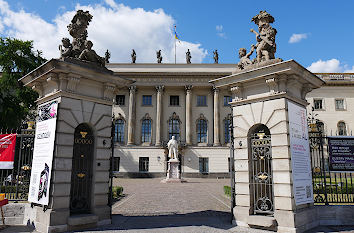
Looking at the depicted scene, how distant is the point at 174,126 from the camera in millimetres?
42688

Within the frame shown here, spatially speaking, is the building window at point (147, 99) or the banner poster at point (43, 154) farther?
→ the building window at point (147, 99)

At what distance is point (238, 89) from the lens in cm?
886

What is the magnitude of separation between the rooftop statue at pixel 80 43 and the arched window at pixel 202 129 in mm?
34103

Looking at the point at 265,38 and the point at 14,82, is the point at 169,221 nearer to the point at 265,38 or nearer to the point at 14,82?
the point at 265,38

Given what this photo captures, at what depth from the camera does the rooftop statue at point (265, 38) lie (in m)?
8.73

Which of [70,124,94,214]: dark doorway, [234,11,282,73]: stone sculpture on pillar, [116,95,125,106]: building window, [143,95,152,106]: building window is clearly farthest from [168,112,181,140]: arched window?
[70,124,94,214]: dark doorway

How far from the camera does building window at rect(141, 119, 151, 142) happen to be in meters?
42.5

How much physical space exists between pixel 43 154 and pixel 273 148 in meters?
6.69

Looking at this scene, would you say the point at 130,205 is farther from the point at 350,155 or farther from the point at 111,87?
the point at 350,155

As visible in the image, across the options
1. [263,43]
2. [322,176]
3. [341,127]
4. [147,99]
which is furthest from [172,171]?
[341,127]

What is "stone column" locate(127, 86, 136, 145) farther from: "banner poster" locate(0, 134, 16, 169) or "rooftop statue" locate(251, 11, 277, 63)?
"rooftop statue" locate(251, 11, 277, 63)

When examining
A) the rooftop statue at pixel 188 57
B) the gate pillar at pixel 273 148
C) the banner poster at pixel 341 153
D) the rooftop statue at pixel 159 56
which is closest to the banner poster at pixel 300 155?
the gate pillar at pixel 273 148

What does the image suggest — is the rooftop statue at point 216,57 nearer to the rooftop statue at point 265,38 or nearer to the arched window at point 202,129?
the arched window at point 202,129

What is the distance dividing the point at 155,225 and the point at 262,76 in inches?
216
